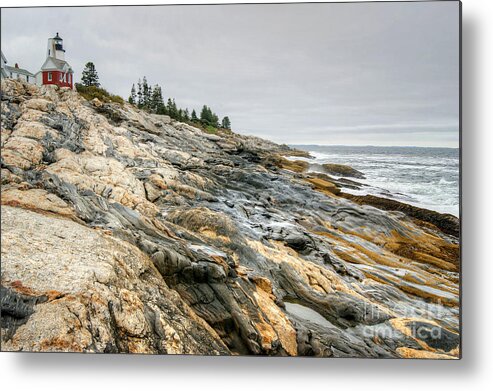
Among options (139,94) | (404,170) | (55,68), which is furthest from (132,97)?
(404,170)

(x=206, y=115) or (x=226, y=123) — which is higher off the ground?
(x=206, y=115)

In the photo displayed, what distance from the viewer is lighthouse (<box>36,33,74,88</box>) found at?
5473 mm

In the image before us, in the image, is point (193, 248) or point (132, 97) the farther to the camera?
point (132, 97)

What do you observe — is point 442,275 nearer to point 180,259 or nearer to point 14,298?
point 180,259

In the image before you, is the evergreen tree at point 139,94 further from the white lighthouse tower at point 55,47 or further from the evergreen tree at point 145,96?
the white lighthouse tower at point 55,47

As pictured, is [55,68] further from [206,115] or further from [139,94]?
[206,115]

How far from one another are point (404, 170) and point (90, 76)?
15.2ft

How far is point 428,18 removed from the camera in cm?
516

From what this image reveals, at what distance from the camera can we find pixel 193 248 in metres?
5.43

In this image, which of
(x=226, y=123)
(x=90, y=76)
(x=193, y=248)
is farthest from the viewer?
(x=226, y=123)

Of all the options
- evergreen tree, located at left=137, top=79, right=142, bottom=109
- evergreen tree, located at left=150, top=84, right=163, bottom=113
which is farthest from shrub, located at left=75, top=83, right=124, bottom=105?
evergreen tree, located at left=150, top=84, right=163, bottom=113

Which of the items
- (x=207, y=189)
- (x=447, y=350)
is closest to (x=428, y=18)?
(x=207, y=189)

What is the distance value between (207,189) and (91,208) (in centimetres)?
163

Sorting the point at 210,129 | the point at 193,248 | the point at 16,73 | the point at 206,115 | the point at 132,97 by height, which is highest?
the point at 16,73
